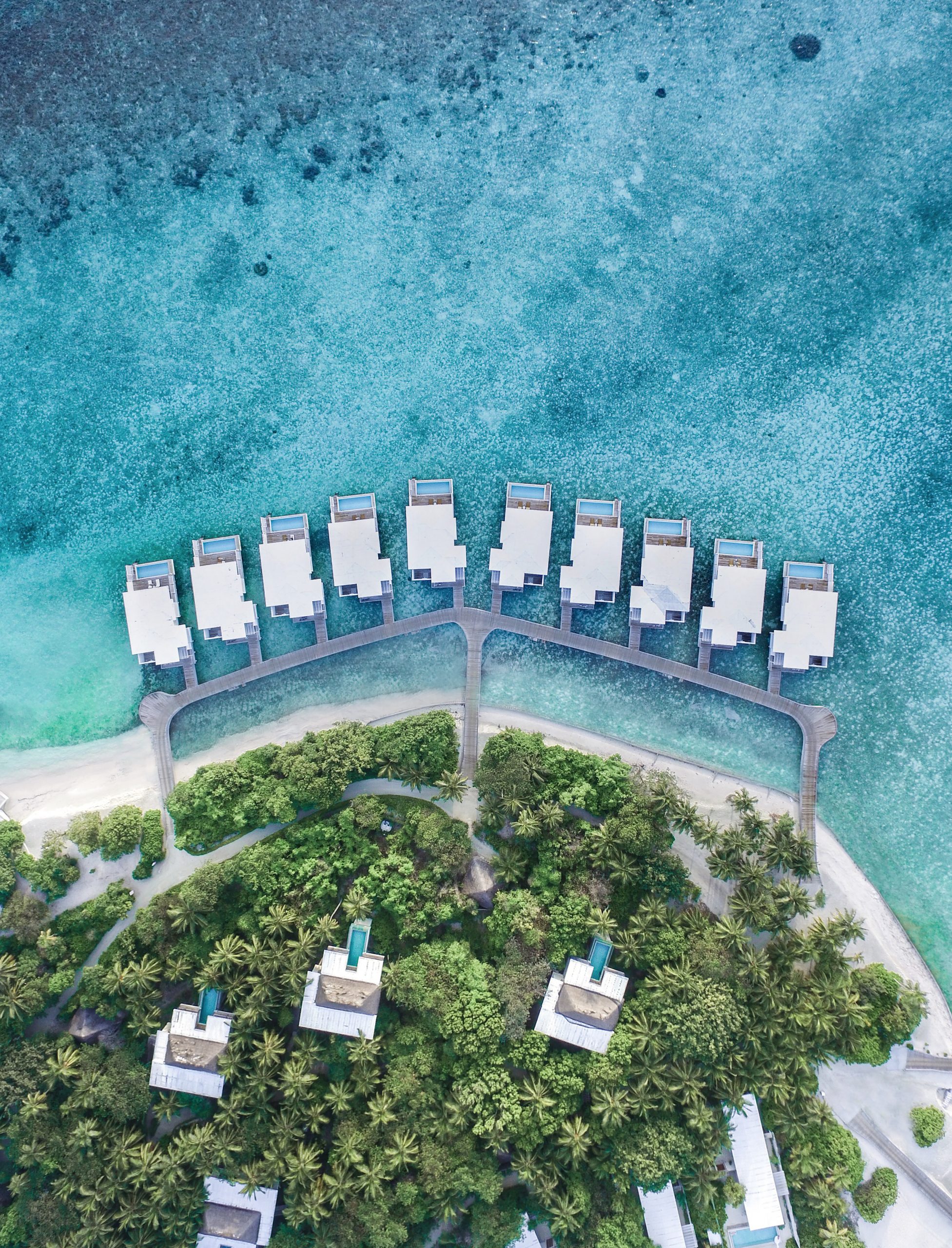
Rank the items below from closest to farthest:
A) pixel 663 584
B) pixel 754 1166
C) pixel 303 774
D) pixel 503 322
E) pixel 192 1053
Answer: pixel 192 1053 → pixel 754 1166 → pixel 303 774 → pixel 663 584 → pixel 503 322

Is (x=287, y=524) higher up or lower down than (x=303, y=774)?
higher up

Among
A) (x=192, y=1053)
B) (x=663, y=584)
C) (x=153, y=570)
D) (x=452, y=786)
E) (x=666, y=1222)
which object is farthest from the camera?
(x=153, y=570)

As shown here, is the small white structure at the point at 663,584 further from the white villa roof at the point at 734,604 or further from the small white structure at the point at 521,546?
the small white structure at the point at 521,546

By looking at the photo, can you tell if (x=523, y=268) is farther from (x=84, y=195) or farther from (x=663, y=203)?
(x=84, y=195)

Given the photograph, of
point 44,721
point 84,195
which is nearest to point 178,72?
point 84,195

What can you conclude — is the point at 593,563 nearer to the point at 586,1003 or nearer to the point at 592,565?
the point at 592,565

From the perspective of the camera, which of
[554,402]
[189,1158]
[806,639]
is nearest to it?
[189,1158]

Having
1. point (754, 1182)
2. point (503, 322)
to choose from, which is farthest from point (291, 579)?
point (754, 1182)
